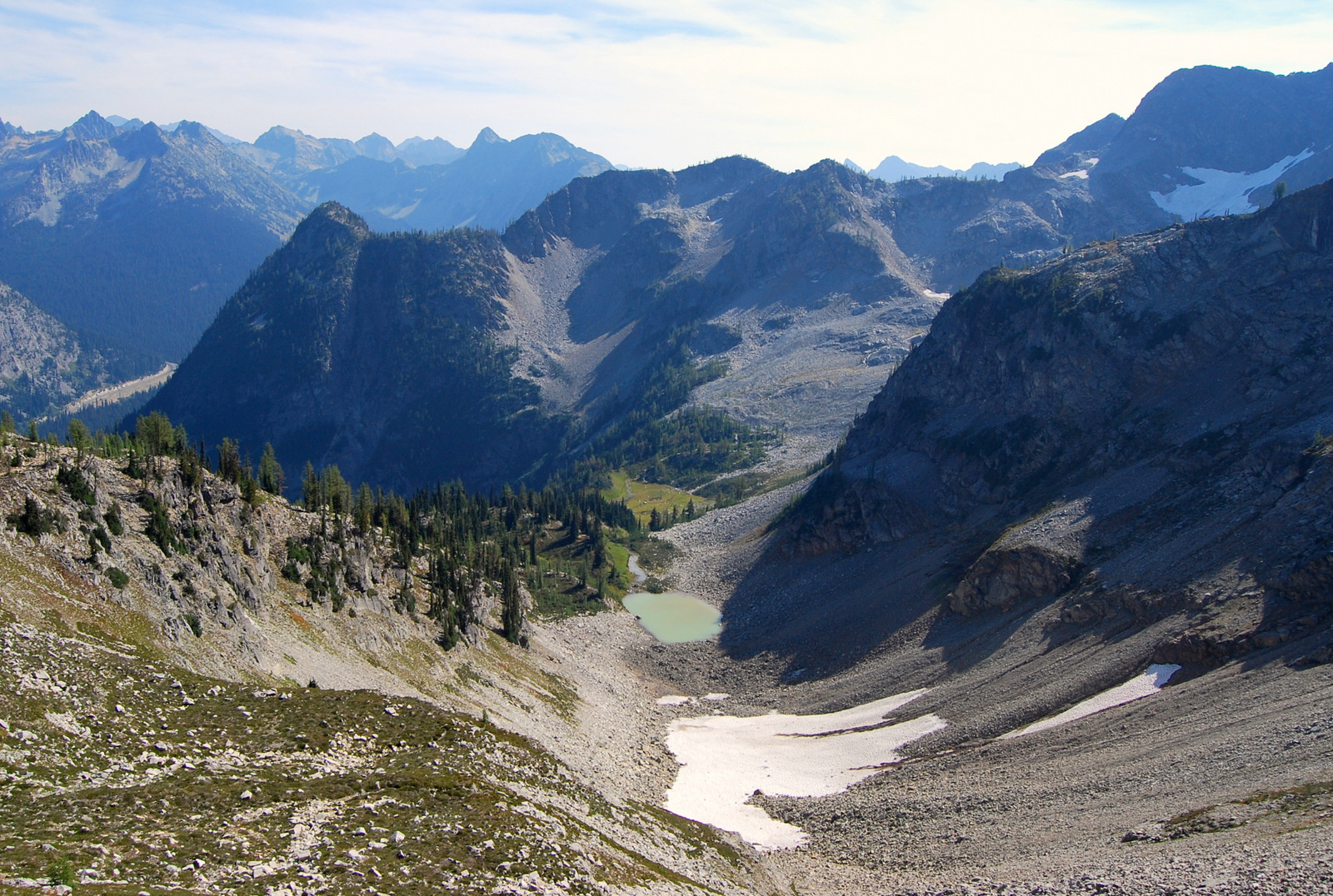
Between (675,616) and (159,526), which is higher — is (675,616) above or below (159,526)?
below

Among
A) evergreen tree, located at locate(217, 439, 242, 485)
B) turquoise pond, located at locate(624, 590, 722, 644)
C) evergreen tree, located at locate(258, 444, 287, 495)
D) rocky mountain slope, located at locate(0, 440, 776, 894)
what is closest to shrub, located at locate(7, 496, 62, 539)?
rocky mountain slope, located at locate(0, 440, 776, 894)

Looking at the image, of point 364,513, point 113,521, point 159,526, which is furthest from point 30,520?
point 364,513

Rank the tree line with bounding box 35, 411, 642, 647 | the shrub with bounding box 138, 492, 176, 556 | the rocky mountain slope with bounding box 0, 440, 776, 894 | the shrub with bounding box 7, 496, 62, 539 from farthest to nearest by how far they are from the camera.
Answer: the tree line with bounding box 35, 411, 642, 647
the shrub with bounding box 138, 492, 176, 556
the shrub with bounding box 7, 496, 62, 539
the rocky mountain slope with bounding box 0, 440, 776, 894

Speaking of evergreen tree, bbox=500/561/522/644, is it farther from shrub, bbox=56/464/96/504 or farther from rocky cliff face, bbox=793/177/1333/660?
rocky cliff face, bbox=793/177/1333/660

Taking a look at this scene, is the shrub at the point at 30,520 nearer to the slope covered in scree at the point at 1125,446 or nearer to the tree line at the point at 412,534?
the tree line at the point at 412,534

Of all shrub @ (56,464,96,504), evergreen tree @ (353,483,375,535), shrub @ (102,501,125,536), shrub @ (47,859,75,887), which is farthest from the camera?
evergreen tree @ (353,483,375,535)

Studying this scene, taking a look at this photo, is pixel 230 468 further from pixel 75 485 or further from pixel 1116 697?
pixel 1116 697
